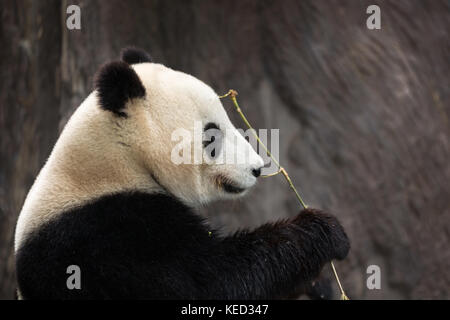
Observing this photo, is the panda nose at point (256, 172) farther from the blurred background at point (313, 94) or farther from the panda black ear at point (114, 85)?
the blurred background at point (313, 94)

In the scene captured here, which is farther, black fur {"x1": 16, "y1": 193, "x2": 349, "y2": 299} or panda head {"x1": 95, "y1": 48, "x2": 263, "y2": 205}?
panda head {"x1": 95, "y1": 48, "x2": 263, "y2": 205}

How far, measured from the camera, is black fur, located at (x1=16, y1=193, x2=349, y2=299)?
2473 millimetres

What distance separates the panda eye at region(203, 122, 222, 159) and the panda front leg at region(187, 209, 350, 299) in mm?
473

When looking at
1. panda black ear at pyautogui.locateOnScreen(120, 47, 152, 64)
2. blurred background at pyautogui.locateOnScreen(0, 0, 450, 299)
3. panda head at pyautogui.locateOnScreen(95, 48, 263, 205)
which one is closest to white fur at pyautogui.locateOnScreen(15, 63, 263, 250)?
panda head at pyautogui.locateOnScreen(95, 48, 263, 205)

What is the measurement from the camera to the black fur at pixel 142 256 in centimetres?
247

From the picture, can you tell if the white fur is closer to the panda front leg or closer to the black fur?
the black fur

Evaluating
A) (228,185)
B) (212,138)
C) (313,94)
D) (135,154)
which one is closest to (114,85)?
(135,154)

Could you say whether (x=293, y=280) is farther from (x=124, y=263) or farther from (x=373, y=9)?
(x=373, y=9)

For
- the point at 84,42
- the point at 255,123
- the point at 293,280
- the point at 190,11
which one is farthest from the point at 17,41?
the point at 293,280

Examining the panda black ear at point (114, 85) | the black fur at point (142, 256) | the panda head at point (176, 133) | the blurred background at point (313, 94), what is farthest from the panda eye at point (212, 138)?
the blurred background at point (313, 94)

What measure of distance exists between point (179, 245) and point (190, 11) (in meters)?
3.50

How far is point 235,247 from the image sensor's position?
277 cm

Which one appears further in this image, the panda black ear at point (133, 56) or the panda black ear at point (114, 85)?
the panda black ear at point (133, 56)

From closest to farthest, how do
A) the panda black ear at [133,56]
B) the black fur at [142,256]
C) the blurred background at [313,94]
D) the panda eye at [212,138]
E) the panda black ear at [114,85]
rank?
the black fur at [142,256]
the panda black ear at [114,85]
the panda eye at [212,138]
the panda black ear at [133,56]
the blurred background at [313,94]
